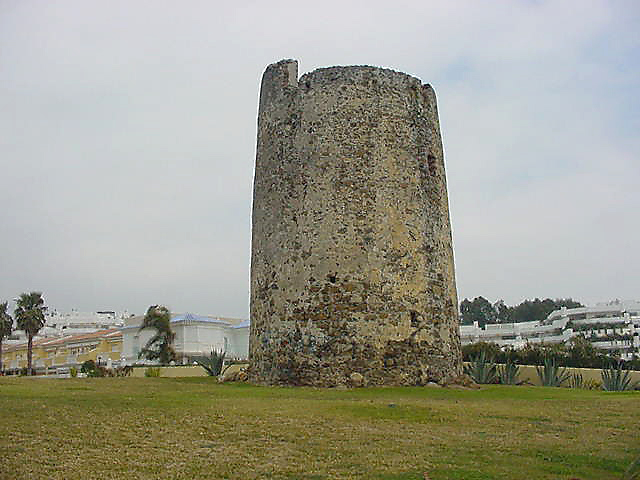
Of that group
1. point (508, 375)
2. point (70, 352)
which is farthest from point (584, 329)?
point (508, 375)

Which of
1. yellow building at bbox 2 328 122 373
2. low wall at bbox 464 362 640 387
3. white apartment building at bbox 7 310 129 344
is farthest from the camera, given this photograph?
white apartment building at bbox 7 310 129 344

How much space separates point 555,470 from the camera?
642 centimetres

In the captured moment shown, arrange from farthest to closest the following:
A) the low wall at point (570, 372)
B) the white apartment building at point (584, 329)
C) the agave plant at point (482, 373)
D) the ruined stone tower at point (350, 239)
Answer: the white apartment building at point (584, 329) < the low wall at point (570, 372) < the agave plant at point (482, 373) < the ruined stone tower at point (350, 239)

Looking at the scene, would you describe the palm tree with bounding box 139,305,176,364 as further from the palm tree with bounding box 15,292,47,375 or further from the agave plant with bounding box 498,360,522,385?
the agave plant with bounding box 498,360,522,385

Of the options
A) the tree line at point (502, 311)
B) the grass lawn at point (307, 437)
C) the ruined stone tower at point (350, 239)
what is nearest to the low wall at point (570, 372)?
the ruined stone tower at point (350, 239)

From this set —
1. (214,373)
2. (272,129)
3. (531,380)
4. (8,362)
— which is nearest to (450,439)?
(272,129)

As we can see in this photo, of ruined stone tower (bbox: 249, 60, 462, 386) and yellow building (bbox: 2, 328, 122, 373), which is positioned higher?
ruined stone tower (bbox: 249, 60, 462, 386)

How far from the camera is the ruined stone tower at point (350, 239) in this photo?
1498cm


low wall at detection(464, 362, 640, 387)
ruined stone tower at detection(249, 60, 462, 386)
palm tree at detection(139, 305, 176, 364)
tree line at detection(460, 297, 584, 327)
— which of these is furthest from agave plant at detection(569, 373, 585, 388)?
tree line at detection(460, 297, 584, 327)

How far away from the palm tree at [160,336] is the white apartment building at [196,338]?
4.49 ft

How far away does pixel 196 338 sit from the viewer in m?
44.2

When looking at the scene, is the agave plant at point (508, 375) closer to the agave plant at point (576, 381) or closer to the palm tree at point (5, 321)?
the agave plant at point (576, 381)

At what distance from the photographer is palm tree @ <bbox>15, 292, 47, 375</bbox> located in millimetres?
46469

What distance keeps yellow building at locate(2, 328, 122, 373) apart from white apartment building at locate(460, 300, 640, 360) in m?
28.2
